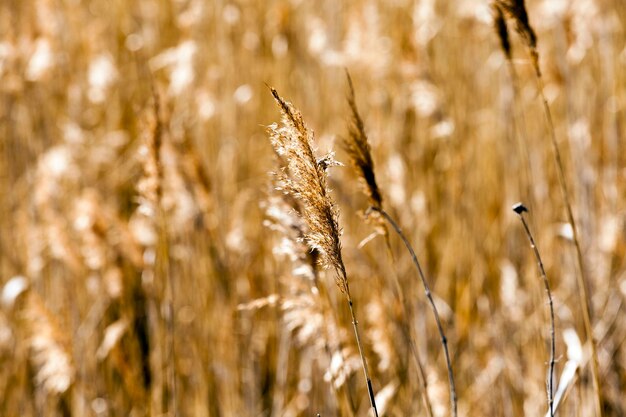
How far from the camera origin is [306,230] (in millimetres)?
1145

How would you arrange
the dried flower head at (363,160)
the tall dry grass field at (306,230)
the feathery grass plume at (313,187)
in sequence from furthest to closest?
the tall dry grass field at (306,230)
the dried flower head at (363,160)
the feathery grass plume at (313,187)

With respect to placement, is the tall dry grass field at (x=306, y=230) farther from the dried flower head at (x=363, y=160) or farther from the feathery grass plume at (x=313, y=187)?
the feathery grass plume at (x=313, y=187)

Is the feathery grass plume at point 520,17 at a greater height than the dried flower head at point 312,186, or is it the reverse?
the feathery grass plume at point 520,17

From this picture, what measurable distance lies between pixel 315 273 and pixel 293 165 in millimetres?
366

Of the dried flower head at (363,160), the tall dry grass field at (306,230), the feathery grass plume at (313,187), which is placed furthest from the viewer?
the tall dry grass field at (306,230)

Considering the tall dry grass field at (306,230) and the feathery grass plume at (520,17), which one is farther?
the tall dry grass field at (306,230)

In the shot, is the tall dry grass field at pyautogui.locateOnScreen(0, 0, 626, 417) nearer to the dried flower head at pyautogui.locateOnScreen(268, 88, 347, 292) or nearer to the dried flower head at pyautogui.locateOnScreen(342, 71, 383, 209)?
the dried flower head at pyautogui.locateOnScreen(342, 71, 383, 209)

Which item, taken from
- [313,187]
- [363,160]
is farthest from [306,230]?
[313,187]

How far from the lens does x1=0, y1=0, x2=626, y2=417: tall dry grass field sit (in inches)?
64.7

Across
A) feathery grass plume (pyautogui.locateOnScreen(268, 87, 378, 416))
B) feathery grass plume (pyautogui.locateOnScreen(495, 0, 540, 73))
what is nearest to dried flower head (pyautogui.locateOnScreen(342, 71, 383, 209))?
feathery grass plume (pyautogui.locateOnScreen(268, 87, 378, 416))

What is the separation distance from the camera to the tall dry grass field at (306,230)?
164 cm

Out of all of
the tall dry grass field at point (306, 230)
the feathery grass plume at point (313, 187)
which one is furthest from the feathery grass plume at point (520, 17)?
the feathery grass plume at point (313, 187)

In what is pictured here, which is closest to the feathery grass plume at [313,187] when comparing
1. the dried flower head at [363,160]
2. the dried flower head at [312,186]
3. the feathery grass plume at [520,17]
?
the dried flower head at [312,186]

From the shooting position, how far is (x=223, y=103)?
253cm
